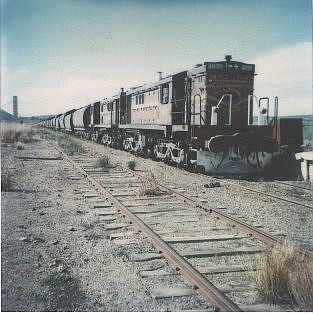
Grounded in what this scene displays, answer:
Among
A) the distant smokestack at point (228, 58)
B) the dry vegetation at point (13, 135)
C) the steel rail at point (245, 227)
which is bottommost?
the steel rail at point (245, 227)

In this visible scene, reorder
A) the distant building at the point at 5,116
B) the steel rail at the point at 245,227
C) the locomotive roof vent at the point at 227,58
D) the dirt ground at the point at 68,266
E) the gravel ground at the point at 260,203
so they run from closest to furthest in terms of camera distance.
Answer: the dirt ground at the point at 68,266 < the steel rail at the point at 245,227 < the distant building at the point at 5,116 < the gravel ground at the point at 260,203 < the locomotive roof vent at the point at 227,58

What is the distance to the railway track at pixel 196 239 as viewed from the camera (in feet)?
13.5

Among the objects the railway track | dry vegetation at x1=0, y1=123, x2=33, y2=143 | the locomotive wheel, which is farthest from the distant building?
the locomotive wheel

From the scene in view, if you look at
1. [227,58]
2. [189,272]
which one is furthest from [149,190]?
[227,58]

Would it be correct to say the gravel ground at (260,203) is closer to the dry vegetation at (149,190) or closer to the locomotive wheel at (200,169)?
the locomotive wheel at (200,169)

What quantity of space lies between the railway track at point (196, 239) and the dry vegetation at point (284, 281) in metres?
0.25

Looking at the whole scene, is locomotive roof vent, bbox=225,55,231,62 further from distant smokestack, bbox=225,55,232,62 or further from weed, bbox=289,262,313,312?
weed, bbox=289,262,313,312

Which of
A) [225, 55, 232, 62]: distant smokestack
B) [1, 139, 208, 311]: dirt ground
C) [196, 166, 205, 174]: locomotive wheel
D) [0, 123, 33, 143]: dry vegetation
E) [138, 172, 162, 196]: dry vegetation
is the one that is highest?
[225, 55, 232, 62]: distant smokestack

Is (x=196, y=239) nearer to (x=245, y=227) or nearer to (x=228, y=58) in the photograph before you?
(x=245, y=227)

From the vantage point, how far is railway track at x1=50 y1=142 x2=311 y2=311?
4.12m

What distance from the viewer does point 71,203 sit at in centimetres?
823

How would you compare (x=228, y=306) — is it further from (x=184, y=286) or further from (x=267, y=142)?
(x=267, y=142)

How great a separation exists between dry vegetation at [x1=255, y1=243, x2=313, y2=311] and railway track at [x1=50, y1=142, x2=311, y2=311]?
25 centimetres

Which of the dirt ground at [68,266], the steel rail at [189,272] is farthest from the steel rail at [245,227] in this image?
the dirt ground at [68,266]
